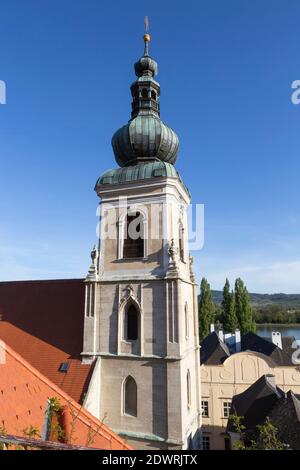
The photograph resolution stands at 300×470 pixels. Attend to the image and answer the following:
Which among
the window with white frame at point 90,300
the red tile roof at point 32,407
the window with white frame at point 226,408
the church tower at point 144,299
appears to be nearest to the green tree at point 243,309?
the window with white frame at point 226,408

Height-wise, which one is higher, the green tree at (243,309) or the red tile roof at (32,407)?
the green tree at (243,309)

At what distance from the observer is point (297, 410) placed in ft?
47.9

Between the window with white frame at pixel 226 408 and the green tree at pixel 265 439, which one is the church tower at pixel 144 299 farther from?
the window with white frame at pixel 226 408

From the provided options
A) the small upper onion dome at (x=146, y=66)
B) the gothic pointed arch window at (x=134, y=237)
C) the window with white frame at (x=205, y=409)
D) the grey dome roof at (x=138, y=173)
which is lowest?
the window with white frame at (x=205, y=409)

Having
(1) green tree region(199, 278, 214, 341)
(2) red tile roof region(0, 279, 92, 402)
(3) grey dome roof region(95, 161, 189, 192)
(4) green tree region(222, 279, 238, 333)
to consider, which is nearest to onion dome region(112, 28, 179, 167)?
(3) grey dome roof region(95, 161, 189, 192)

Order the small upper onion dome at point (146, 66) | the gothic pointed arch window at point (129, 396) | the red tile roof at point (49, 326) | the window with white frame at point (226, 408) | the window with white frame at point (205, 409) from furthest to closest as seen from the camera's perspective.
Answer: the window with white frame at point (205, 409) < the window with white frame at point (226, 408) < the small upper onion dome at point (146, 66) < the red tile roof at point (49, 326) < the gothic pointed arch window at point (129, 396)

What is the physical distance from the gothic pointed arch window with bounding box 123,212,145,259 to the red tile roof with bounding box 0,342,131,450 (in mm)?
5920

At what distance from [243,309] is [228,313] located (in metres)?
2.50

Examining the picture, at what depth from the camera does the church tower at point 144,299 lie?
1137cm

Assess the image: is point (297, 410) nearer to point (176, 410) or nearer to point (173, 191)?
point (176, 410)

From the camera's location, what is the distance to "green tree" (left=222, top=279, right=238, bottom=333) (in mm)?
45781

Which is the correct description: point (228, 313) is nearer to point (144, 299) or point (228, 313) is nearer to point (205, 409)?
point (205, 409)

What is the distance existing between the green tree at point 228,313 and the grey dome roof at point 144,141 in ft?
119

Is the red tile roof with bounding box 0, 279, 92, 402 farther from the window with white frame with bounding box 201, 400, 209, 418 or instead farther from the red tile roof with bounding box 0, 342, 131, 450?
the window with white frame with bounding box 201, 400, 209, 418
